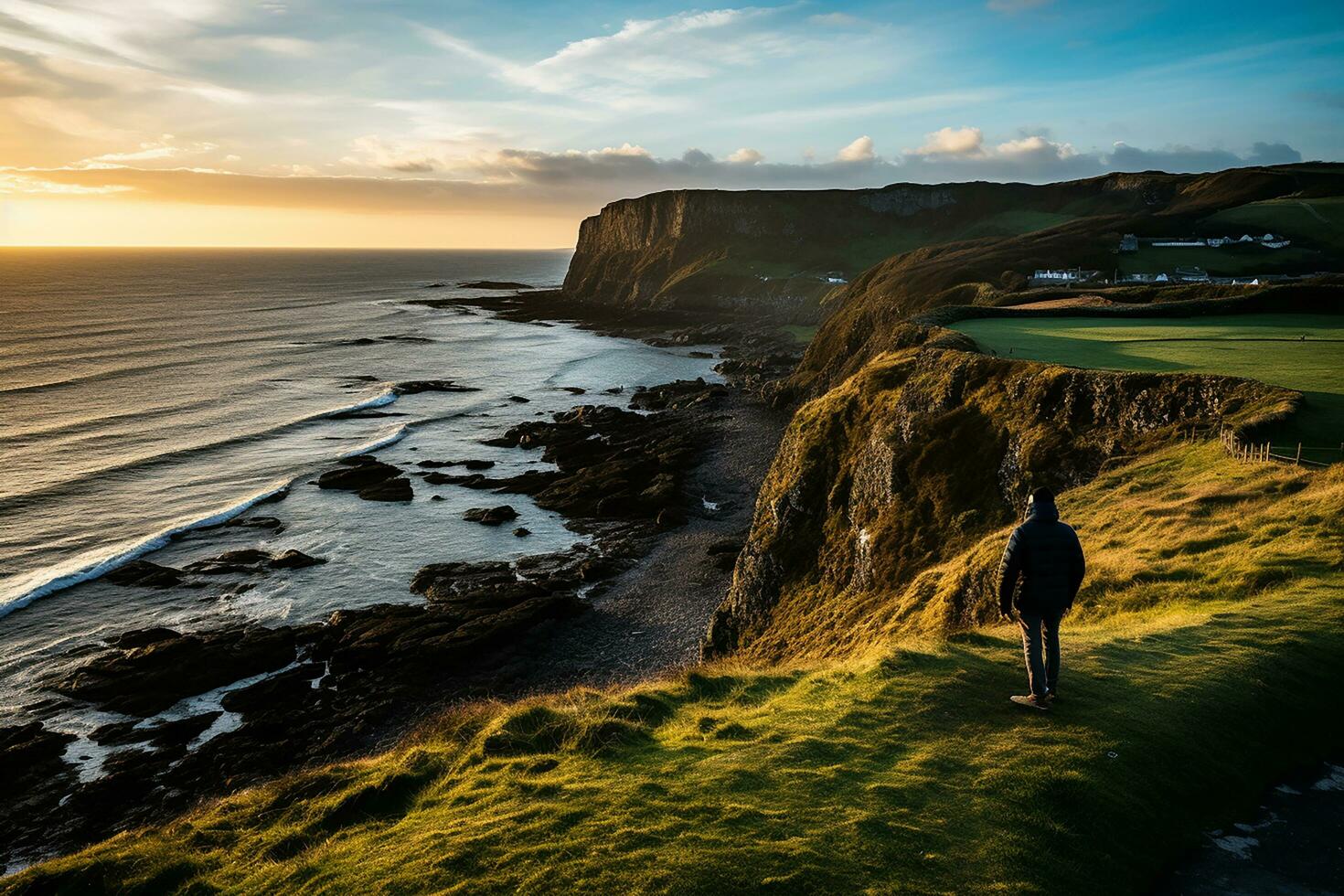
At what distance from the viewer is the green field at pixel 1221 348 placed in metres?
22.5

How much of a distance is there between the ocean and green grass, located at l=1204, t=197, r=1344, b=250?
67.0 m

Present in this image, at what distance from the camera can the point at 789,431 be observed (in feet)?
134

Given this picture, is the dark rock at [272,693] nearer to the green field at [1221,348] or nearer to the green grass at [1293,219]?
the green field at [1221,348]

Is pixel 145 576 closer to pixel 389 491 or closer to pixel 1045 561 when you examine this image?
pixel 389 491

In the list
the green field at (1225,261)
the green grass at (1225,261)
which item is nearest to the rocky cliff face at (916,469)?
the green field at (1225,261)

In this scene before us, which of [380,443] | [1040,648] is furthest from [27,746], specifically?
[380,443]

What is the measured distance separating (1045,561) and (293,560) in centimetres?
4486

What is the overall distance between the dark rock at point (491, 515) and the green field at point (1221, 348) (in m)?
31.7

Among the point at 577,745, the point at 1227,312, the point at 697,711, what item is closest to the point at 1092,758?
the point at 697,711

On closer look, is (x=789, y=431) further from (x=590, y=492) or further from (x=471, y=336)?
(x=471, y=336)

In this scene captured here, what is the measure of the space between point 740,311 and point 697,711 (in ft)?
528

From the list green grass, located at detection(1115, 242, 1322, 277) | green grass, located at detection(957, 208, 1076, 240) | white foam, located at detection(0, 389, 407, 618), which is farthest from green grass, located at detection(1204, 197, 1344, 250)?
white foam, located at detection(0, 389, 407, 618)

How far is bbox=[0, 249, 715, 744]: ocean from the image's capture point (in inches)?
1608

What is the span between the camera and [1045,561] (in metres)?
10.7
